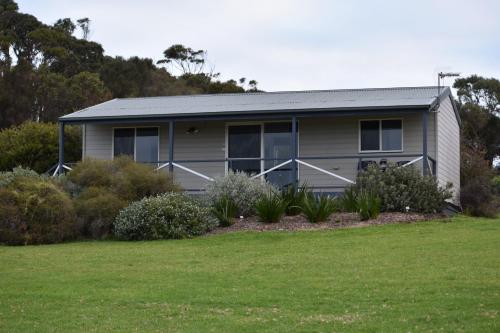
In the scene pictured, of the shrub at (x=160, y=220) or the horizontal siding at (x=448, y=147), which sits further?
the horizontal siding at (x=448, y=147)

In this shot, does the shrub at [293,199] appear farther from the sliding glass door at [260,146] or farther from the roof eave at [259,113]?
the sliding glass door at [260,146]

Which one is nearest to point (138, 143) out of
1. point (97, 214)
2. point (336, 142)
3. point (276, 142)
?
point (276, 142)

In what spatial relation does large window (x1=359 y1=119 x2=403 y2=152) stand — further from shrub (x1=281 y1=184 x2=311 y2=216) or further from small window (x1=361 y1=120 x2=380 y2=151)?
shrub (x1=281 y1=184 x2=311 y2=216)

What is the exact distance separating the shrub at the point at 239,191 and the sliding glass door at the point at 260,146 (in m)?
3.78

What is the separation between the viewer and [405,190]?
1998cm

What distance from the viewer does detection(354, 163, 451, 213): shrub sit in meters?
19.9

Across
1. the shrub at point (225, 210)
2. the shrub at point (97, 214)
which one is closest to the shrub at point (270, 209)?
the shrub at point (225, 210)

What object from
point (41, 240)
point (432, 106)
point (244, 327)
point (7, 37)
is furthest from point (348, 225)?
point (7, 37)

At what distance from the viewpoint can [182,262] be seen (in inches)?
557

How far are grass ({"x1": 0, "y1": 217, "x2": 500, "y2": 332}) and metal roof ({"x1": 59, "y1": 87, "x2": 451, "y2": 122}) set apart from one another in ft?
19.9

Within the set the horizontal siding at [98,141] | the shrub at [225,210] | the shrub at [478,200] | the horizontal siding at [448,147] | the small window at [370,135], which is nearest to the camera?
the shrub at [225,210]

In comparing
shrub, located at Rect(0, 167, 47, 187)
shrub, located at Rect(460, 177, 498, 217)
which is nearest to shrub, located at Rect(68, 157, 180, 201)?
shrub, located at Rect(0, 167, 47, 187)

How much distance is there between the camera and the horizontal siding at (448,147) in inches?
951

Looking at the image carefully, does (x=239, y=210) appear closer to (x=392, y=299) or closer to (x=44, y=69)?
(x=392, y=299)
